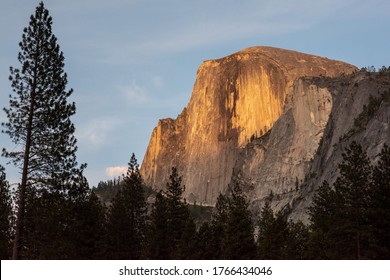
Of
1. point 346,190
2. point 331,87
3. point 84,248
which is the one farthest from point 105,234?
point 331,87

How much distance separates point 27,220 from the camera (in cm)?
3238

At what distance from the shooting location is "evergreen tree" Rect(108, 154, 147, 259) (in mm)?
60156

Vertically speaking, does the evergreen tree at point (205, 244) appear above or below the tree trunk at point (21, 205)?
below

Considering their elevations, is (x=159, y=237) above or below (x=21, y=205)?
below

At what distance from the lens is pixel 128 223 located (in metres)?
62.1

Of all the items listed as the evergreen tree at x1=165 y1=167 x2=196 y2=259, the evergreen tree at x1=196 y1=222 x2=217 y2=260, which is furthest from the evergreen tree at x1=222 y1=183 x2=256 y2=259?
the evergreen tree at x1=165 y1=167 x2=196 y2=259

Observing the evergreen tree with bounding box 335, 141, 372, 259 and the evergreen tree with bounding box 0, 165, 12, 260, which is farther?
the evergreen tree with bounding box 0, 165, 12, 260

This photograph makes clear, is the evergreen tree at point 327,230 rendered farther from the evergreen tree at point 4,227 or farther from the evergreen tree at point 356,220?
the evergreen tree at point 4,227

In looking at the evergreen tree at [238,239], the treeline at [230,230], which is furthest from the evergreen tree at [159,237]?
the evergreen tree at [238,239]

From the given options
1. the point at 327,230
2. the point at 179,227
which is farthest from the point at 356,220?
the point at 179,227

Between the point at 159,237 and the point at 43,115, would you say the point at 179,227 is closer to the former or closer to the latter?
the point at 159,237

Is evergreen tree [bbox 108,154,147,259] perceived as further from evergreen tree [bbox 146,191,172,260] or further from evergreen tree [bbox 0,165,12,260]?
evergreen tree [bbox 0,165,12,260]

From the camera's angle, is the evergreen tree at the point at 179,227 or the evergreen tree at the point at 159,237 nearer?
the evergreen tree at the point at 179,227

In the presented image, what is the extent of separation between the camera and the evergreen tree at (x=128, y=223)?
60156mm
